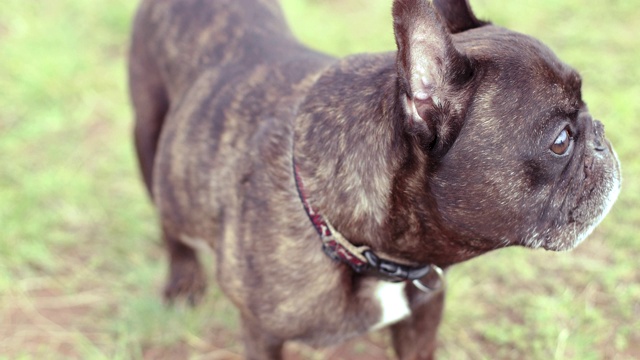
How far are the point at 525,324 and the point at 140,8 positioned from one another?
2468 millimetres

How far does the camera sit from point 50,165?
451 cm

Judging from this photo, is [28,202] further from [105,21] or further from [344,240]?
[344,240]

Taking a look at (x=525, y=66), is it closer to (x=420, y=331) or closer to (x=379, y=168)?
(x=379, y=168)

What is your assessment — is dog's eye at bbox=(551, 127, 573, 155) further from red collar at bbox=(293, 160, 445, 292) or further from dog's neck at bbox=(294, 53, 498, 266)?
red collar at bbox=(293, 160, 445, 292)

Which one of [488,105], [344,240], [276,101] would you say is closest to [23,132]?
[276,101]

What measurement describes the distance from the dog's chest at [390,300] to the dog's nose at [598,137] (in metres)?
0.80

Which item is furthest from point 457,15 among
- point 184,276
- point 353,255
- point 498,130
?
point 184,276

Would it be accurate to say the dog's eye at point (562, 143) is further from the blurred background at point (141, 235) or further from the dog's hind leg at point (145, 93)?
the dog's hind leg at point (145, 93)

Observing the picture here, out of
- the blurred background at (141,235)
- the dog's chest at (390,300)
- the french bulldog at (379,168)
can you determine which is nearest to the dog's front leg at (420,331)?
the french bulldog at (379,168)

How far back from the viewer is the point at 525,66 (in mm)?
2021

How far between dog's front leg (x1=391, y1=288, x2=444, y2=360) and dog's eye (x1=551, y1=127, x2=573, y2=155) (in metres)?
0.87

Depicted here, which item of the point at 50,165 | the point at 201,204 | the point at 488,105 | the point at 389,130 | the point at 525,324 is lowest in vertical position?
the point at 50,165

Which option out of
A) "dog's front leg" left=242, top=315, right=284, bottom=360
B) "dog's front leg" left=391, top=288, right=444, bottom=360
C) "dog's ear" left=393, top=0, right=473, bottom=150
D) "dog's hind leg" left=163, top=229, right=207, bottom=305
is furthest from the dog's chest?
"dog's hind leg" left=163, top=229, right=207, bottom=305

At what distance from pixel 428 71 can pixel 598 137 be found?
0.67m
